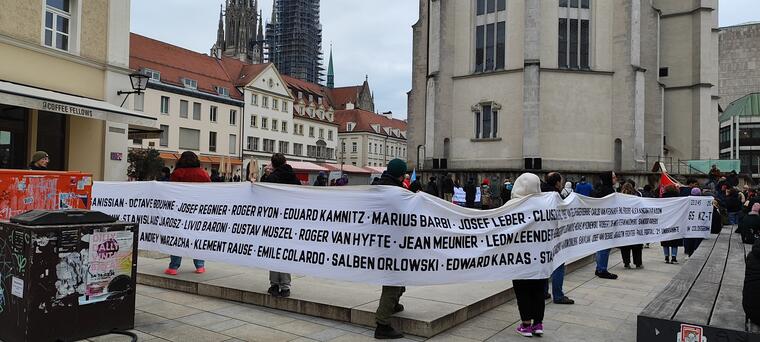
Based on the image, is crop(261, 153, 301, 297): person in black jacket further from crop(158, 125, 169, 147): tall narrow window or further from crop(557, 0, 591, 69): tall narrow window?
crop(158, 125, 169, 147): tall narrow window

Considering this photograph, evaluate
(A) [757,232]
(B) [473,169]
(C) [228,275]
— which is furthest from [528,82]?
(C) [228,275]

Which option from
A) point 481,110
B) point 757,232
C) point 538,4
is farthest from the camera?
point 481,110

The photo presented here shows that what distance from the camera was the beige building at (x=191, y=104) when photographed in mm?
54781

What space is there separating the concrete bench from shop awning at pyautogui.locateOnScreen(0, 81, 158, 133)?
12697mm

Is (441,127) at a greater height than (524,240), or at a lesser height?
greater

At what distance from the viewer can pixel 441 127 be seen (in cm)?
3328

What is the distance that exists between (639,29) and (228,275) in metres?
29.5

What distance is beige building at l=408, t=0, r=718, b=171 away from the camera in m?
30.0

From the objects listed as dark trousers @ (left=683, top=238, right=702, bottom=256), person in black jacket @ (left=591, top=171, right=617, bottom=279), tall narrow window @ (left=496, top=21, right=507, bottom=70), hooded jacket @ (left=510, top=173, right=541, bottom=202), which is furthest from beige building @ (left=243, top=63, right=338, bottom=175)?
hooded jacket @ (left=510, top=173, right=541, bottom=202)

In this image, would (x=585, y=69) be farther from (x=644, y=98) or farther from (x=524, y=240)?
(x=524, y=240)

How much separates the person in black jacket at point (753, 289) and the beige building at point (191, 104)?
50.8 m

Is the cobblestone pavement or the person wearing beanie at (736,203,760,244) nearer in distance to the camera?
the cobblestone pavement

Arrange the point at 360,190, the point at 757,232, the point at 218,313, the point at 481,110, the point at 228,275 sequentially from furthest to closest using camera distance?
the point at 481,110 → the point at 757,232 → the point at 228,275 → the point at 218,313 → the point at 360,190

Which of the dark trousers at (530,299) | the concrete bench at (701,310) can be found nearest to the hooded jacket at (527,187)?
the dark trousers at (530,299)
